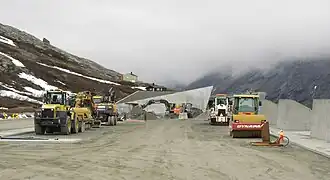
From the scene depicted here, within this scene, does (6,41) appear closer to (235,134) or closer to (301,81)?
(301,81)

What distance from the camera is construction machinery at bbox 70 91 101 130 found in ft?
108

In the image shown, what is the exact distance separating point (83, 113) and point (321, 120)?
17183 mm

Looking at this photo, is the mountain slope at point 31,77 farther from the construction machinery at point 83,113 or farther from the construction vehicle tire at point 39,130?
the construction vehicle tire at point 39,130

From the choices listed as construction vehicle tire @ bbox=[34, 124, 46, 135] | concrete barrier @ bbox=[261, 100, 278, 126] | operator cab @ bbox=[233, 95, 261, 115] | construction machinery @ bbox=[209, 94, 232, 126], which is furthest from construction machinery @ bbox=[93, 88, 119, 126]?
operator cab @ bbox=[233, 95, 261, 115]

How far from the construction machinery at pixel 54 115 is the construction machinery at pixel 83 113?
1.05 m

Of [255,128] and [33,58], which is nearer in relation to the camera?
[255,128]

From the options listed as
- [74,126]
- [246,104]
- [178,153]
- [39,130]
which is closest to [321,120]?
[246,104]

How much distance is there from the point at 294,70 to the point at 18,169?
194 feet

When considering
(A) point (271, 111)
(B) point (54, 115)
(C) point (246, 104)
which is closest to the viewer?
(C) point (246, 104)

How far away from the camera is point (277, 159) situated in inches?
666

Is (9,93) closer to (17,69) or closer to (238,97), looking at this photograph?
(17,69)

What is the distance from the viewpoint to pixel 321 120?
83.0ft

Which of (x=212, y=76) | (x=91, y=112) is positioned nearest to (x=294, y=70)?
(x=91, y=112)

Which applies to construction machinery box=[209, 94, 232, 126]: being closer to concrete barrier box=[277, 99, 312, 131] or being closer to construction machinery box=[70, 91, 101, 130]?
construction machinery box=[70, 91, 101, 130]
